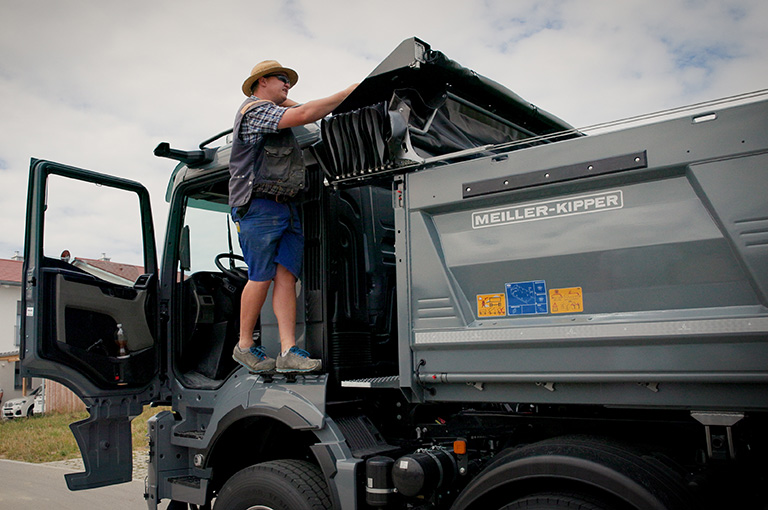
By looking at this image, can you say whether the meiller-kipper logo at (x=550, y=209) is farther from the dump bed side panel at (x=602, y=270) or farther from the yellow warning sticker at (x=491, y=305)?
the yellow warning sticker at (x=491, y=305)

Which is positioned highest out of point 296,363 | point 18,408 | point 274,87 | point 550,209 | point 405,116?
point 274,87

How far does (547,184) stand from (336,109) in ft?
4.59

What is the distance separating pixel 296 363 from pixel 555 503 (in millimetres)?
1639

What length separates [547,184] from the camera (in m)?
2.78

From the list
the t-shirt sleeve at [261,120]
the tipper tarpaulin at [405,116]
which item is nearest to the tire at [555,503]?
the tipper tarpaulin at [405,116]

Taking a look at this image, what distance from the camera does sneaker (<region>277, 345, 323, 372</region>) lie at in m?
3.64

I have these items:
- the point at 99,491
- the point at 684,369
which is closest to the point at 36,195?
the point at 684,369

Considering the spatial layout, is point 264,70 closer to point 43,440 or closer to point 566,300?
point 566,300

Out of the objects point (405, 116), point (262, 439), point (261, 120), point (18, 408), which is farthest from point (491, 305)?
point (18, 408)

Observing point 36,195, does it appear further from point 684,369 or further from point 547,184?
point 684,369

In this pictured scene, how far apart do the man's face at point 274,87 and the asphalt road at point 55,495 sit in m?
5.54

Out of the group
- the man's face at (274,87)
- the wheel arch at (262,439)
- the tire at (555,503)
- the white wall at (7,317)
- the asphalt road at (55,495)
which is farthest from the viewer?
the white wall at (7,317)

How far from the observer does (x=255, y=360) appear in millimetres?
3865

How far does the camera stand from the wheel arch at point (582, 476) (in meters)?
2.39
